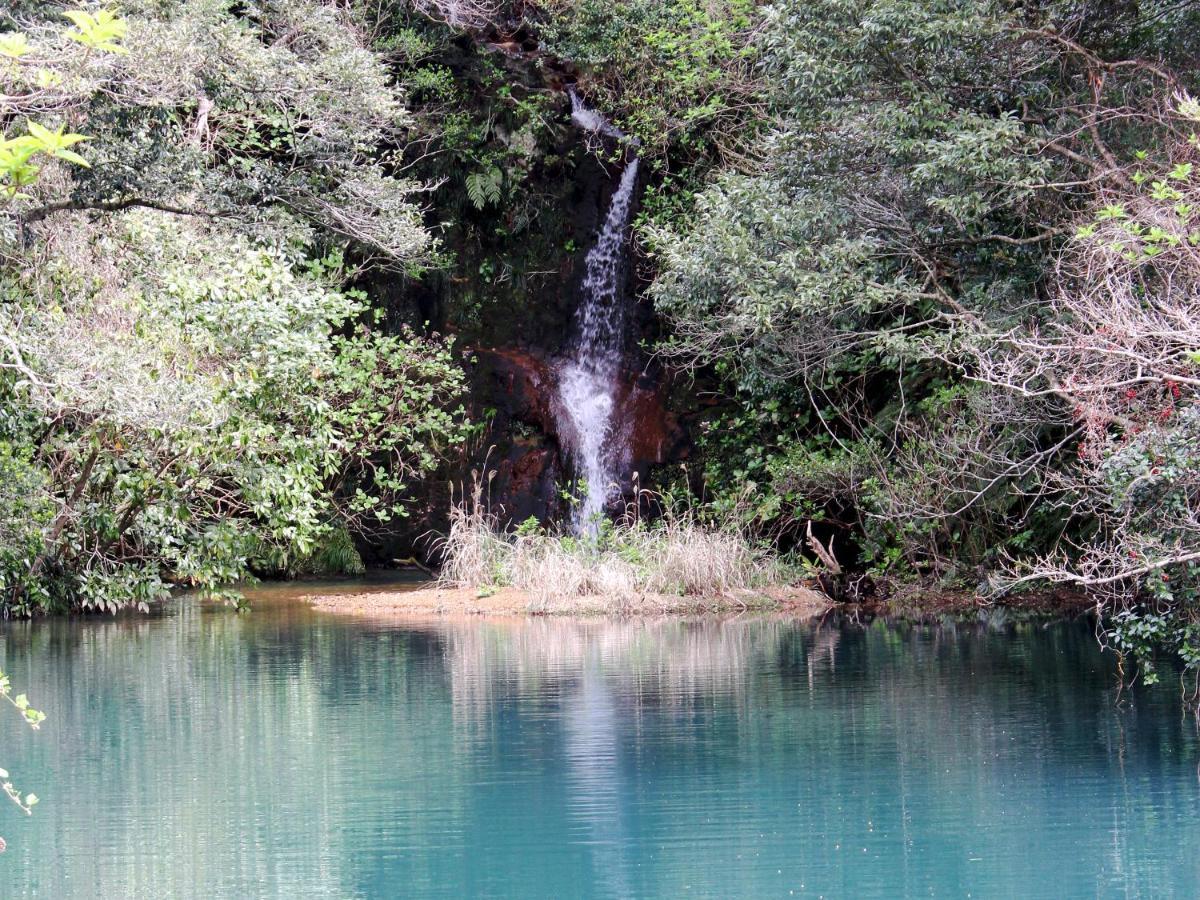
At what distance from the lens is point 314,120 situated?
674 inches

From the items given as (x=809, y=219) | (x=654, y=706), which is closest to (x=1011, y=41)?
(x=809, y=219)

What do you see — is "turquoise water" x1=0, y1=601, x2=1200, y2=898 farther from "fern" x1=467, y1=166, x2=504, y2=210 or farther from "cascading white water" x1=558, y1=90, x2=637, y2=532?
"fern" x1=467, y1=166, x2=504, y2=210

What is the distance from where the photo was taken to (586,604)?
16.6 meters

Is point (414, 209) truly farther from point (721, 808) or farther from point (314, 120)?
point (721, 808)

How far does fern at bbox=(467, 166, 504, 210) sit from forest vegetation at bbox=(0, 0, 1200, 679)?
1495mm

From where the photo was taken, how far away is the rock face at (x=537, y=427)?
71.8 feet

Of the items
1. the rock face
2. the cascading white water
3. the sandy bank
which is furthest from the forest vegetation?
the cascading white water

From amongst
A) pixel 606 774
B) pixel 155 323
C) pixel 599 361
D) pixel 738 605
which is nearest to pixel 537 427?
pixel 599 361

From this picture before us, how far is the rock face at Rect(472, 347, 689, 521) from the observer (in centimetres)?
2189

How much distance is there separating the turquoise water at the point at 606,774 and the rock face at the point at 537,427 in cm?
877

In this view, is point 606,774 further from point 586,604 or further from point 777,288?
point 586,604

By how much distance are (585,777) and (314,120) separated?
36.5 ft

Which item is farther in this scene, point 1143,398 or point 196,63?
point 196,63

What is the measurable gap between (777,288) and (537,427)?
9030mm
